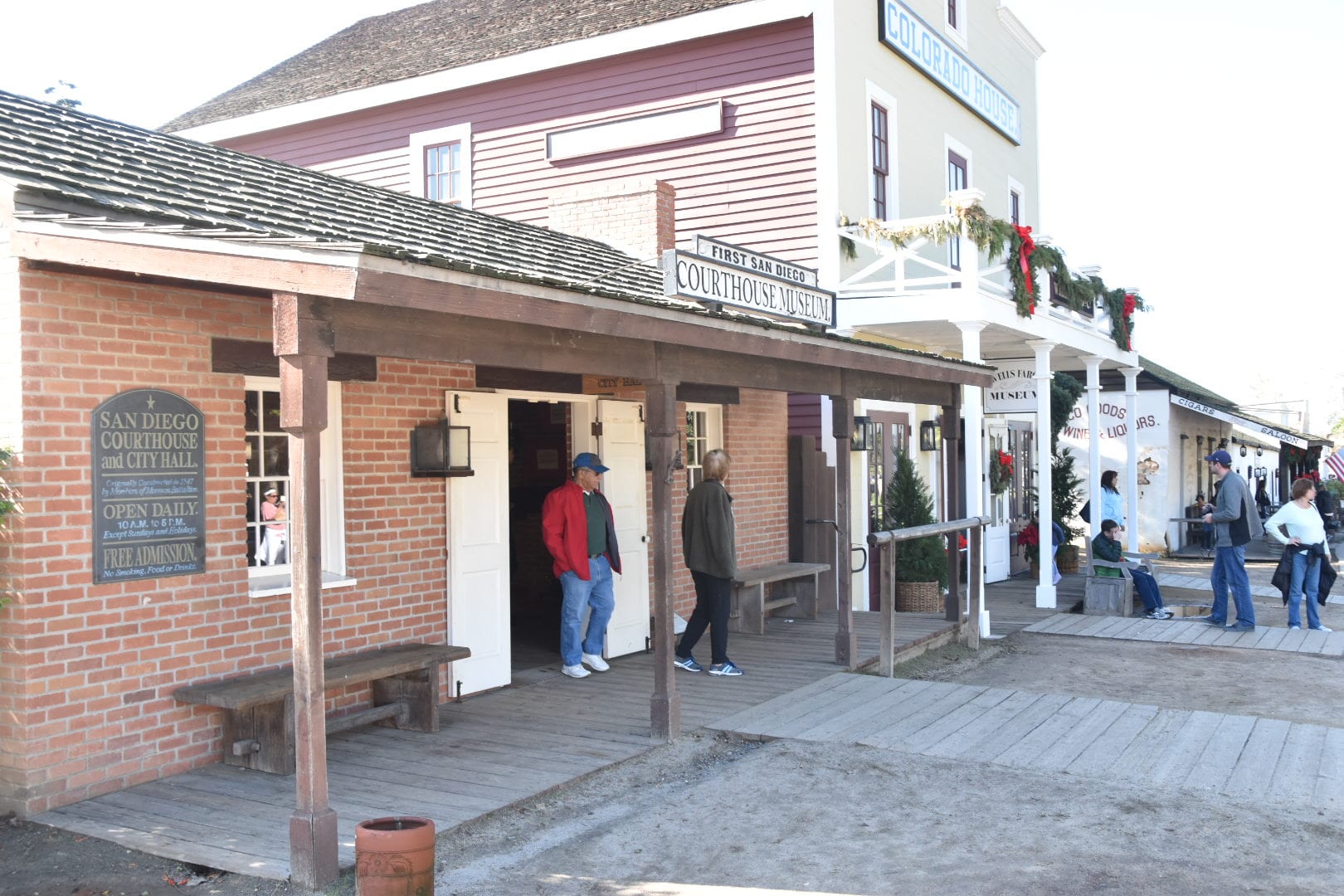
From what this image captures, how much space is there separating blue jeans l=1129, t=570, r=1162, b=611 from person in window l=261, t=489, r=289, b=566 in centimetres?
992

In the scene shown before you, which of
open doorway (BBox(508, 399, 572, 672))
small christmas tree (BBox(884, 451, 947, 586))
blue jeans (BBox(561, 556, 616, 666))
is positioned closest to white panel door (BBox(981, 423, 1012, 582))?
small christmas tree (BBox(884, 451, 947, 586))

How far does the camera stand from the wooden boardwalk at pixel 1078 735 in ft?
20.7

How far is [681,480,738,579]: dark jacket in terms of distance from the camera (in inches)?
341

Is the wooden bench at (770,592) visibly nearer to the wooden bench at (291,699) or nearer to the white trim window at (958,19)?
the wooden bench at (291,699)

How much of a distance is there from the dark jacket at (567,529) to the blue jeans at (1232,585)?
692cm

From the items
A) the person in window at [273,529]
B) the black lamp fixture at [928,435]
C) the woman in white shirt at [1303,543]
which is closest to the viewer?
the person in window at [273,529]

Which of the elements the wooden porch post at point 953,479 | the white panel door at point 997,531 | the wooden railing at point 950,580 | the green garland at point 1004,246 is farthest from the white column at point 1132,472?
the wooden porch post at point 953,479

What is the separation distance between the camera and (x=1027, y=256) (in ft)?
43.2

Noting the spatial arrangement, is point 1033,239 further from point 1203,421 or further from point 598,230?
point 1203,421

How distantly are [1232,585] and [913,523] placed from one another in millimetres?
3333

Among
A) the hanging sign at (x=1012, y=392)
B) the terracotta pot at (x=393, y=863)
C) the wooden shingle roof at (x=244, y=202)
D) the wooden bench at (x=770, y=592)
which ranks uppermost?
the wooden shingle roof at (x=244, y=202)

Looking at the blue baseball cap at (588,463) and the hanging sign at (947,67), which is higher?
the hanging sign at (947,67)

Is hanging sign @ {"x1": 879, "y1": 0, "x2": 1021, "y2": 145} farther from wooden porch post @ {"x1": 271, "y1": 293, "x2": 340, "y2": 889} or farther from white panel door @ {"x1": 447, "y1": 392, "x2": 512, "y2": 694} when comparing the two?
wooden porch post @ {"x1": 271, "y1": 293, "x2": 340, "y2": 889}

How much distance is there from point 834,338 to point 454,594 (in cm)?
335
